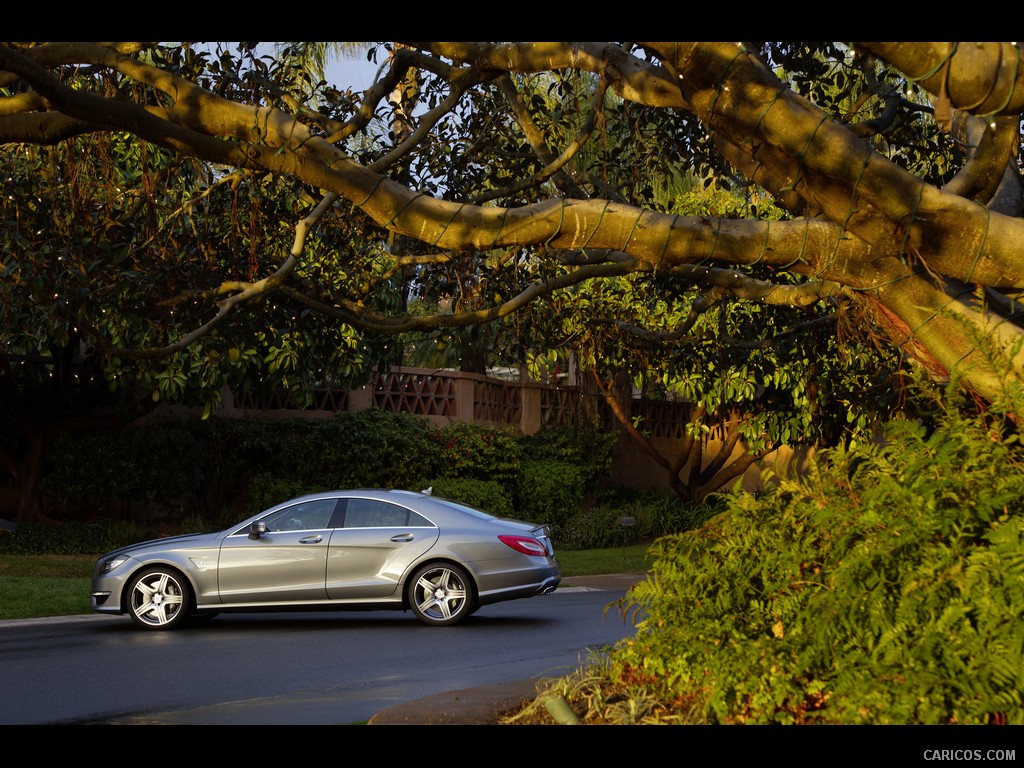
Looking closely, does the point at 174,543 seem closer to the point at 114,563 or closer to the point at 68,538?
the point at 114,563

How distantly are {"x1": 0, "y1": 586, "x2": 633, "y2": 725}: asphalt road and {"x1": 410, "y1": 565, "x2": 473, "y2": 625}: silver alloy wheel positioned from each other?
0.25 metres

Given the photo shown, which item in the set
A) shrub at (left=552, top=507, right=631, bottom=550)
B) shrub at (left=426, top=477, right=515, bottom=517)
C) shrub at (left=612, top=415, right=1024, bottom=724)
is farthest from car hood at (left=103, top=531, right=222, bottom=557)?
shrub at (left=552, top=507, right=631, bottom=550)

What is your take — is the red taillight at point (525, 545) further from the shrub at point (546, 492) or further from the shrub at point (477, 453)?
the shrub at point (546, 492)

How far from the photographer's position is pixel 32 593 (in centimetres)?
1603

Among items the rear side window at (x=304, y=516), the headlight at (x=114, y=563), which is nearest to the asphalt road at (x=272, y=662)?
the headlight at (x=114, y=563)

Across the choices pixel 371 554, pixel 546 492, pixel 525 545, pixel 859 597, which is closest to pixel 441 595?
pixel 371 554

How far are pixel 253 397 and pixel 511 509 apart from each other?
5.57 meters

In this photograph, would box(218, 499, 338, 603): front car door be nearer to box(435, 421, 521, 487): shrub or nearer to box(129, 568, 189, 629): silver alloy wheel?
box(129, 568, 189, 629): silver alloy wheel

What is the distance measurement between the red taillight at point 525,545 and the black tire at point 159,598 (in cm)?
355

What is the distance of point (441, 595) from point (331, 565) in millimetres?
1266

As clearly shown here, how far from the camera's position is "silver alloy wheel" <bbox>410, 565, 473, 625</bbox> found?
13695mm

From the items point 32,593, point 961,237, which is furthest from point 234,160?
point 32,593

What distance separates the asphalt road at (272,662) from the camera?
8.80 m

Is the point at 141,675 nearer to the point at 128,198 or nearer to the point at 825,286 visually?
the point at 128,198
